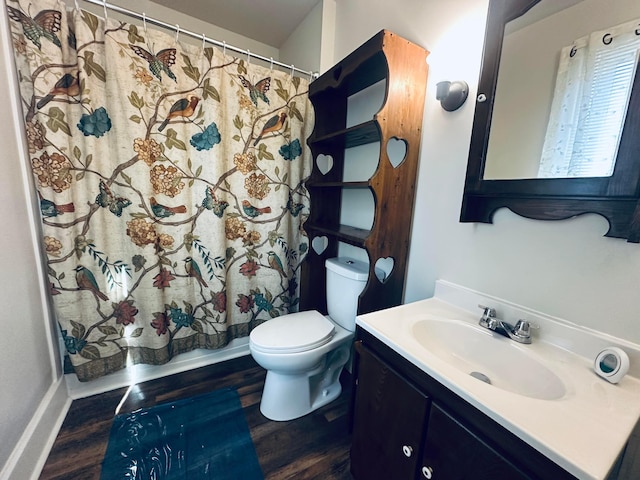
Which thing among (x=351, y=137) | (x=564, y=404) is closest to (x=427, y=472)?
(x=564, y=404)

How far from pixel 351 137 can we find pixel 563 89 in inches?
35.6

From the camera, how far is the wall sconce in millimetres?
1074

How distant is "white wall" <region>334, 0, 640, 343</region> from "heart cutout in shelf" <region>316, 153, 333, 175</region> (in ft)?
2.26

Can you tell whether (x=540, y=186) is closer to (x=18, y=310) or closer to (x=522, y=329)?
(x=522, y=329)

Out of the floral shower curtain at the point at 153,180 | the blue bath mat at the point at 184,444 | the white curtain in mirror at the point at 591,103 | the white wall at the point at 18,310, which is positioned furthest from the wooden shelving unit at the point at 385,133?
the white wall at the point at 18,310

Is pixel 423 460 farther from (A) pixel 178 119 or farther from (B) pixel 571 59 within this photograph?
(A) pixel 178 119

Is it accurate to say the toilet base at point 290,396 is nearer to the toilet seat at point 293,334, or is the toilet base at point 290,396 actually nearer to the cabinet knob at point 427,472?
the toilet seat at point 293,334

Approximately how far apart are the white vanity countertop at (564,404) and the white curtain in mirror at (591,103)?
53 cm

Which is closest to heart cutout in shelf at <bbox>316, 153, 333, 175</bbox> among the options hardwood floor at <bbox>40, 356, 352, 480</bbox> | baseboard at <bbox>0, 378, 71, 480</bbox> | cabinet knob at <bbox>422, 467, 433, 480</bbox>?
hardwood floor at <bbox>40, 356, 352, 480</bbox>

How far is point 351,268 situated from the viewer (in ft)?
4.85

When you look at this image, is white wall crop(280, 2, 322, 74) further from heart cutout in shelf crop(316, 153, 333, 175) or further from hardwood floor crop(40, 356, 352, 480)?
hardwood floor crop(40, 356, 352, 480)

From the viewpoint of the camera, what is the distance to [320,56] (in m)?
1.79

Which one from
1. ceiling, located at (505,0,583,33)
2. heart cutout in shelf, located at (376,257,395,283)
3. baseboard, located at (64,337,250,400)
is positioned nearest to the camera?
ceiling, located at (505,0,583,33)

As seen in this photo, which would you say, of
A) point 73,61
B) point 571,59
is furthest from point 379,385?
point 73,61
